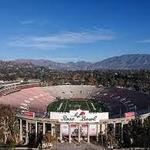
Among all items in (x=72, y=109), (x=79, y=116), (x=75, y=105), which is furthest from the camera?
(x=75, y=105)

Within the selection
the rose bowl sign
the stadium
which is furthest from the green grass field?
the rose bowl sign

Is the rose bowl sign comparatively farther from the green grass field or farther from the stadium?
the green grass field

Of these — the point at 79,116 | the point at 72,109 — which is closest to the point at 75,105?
the point at 72,109

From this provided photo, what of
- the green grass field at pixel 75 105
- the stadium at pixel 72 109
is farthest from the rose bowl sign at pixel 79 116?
the green grass field at pixel 75 105

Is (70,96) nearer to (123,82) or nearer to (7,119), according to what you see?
(123,82)

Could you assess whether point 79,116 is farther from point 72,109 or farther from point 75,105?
point 75,105

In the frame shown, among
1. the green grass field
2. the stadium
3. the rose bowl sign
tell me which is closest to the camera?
the rose bowl sign

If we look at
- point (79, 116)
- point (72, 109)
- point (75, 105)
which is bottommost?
point (72, 109)

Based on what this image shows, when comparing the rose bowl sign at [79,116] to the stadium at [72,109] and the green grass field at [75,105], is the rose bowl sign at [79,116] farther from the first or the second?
the green grass field at [75,105]
